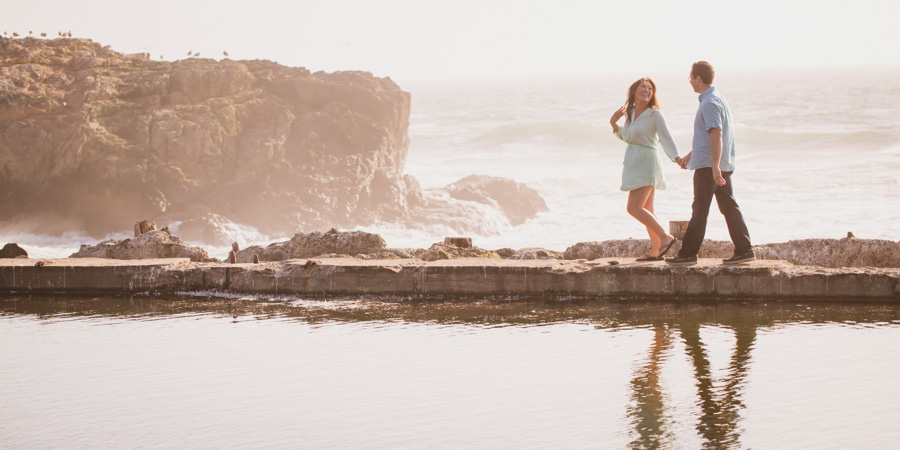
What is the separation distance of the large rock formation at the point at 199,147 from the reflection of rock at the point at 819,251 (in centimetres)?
1941

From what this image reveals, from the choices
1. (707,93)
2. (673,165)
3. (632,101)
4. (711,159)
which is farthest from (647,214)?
(673,165)

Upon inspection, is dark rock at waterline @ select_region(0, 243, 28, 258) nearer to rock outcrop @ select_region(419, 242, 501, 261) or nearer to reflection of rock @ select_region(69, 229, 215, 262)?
reflection of rock @ select_region(69, 229, 215, 262)

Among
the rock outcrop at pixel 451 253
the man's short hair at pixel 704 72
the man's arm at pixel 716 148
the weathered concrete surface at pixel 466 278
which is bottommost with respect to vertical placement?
Answer: the weathered concrete surface at pixel 466 278

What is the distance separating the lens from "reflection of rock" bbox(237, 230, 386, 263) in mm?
12297

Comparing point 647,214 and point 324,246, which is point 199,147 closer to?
point 324,246

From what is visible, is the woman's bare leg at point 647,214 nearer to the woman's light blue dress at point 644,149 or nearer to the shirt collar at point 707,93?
the woman's light blue dress at point 644,149

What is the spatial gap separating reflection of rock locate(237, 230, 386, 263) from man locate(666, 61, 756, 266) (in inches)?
171

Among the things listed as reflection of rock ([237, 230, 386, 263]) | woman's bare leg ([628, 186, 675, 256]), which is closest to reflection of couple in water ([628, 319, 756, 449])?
woman's bare leg ([628, 186, 675, 256])

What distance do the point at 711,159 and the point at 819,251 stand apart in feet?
8.58

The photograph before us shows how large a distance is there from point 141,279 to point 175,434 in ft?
17.9

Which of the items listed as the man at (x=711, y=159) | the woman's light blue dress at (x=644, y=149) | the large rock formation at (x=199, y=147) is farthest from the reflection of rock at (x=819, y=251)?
the large rock formation at (x=199, y=147)

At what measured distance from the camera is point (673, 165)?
146ft

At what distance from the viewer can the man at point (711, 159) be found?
8586 mm

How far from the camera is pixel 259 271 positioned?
10211 mm
